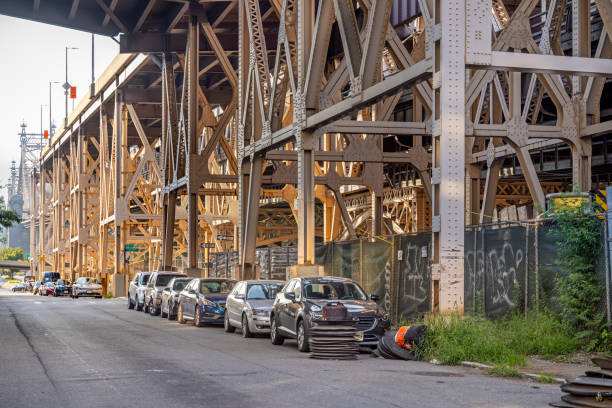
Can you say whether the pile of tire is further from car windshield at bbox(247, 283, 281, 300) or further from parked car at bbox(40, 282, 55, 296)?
parked car at bbox(40, 282, 55, 296)

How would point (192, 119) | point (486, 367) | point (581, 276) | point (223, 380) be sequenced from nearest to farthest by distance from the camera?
point (223, 380) → point (486, 367) → point (581, 276) → point (192, 119)

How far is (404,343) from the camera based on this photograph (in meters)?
17.7

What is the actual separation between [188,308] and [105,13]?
72.2 ft

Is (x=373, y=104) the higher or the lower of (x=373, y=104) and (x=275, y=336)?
the higher

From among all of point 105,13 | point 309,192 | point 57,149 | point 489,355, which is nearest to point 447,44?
point 489,355

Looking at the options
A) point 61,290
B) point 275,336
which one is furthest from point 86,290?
point 275,336

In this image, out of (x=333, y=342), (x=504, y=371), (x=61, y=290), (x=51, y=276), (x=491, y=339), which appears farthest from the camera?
(x=51, y=276)

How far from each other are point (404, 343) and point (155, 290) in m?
21.2

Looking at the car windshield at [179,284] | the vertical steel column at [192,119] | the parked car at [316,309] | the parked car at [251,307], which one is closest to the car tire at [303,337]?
the parked car at [316,309]

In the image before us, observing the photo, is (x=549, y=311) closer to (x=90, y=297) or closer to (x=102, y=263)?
(x=90, y=297)

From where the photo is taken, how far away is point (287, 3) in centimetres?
3064

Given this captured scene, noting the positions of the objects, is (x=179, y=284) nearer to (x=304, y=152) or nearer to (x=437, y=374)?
(x=304, y=152)

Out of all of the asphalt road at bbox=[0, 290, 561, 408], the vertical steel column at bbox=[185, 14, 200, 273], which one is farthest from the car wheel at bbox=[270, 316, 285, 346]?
the vertical steel column at bbox=[185, 14, 200, 273]

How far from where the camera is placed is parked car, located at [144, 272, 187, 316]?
36.8 m
